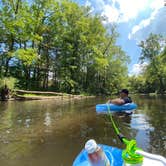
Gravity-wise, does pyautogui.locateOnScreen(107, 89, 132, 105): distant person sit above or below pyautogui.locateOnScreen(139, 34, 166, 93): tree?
below

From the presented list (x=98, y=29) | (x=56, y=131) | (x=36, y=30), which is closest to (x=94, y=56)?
(x=98, y=29)

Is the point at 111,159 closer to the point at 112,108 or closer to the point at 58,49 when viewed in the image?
the point at 112,108

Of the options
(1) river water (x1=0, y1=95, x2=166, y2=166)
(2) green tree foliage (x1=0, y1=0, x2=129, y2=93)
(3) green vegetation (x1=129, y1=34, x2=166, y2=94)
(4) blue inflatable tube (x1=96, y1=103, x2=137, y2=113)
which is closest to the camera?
(1) river water (x1=0, y1=95, x2=166, y2=166)

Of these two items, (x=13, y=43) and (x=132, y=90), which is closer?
(x=13, y=43)

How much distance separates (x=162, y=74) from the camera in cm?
5044

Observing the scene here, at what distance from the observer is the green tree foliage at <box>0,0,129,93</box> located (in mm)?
25875

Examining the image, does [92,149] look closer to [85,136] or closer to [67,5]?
[85,136]

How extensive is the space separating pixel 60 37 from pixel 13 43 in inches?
324

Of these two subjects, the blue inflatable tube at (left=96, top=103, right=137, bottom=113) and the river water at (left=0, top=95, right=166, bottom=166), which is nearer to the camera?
the river water at (left=0, top=95, right=166, bottom=166)

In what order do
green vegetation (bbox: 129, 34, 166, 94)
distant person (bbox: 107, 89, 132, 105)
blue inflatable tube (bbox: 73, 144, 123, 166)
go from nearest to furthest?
blue inflatable tube (bbox: 73, 144, 123, 166) → distant person (bbox: 107, 89, 132, 105) → green vegetation (bbox: 129, 34, 166, 94)

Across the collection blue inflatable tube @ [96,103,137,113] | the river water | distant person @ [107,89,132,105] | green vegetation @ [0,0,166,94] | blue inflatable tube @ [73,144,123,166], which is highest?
green vegetation @ [0,0,166,94]

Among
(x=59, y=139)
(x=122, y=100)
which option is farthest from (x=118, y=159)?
(x=122, y=100)

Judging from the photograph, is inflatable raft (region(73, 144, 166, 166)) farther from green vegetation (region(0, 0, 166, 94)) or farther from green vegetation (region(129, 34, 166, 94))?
green vegetation (region(129, 34, 166, 94))

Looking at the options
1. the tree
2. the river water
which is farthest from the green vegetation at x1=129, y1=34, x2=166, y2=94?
the river water
